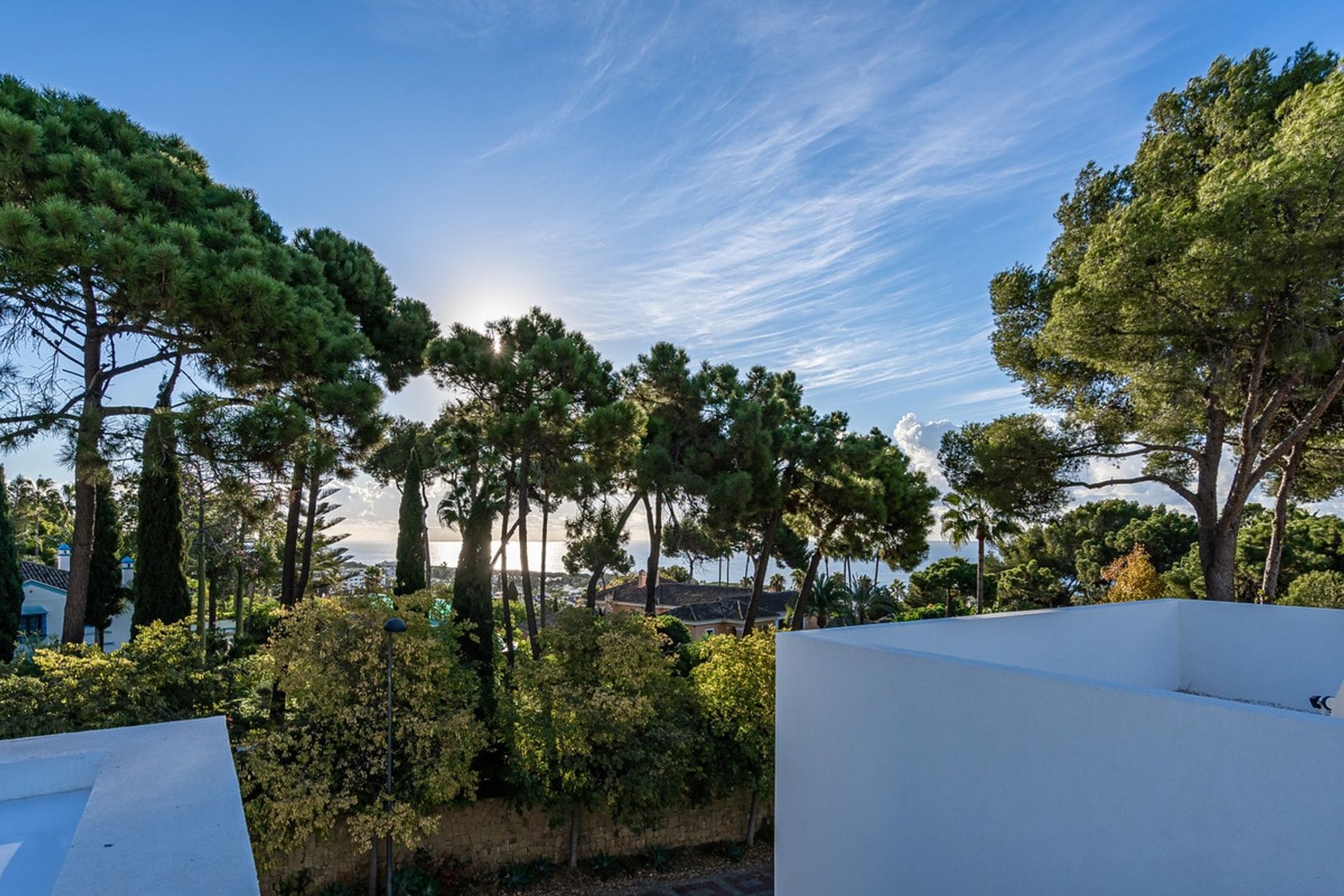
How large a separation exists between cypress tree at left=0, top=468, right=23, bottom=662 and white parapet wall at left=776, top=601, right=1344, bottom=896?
16740 mm

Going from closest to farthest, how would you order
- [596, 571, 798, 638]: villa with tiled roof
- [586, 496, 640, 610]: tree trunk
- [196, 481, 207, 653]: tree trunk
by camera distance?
[196, 481, 207, 653]: tree trunk → [586, 496, 640, 610]: tree trunk → [596, 571, 798, 638]: villa with tiled roof

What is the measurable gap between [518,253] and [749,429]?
672 cm

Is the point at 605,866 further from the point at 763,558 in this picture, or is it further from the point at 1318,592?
the point at 1318,592

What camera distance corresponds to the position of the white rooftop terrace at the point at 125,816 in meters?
1.68

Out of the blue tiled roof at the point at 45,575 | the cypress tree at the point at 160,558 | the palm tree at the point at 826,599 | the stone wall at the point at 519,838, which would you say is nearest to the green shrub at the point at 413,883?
the stone wall at the point at 519,838

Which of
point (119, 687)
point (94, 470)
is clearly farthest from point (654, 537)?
point (119, 687)

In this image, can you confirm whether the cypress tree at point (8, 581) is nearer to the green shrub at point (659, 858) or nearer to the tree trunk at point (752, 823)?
the green shrub at point (659, 858)

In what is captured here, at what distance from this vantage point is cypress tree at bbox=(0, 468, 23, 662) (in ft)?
47.3

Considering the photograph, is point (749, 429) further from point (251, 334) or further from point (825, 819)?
point (825, 819)

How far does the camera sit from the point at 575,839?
9266 millimetres

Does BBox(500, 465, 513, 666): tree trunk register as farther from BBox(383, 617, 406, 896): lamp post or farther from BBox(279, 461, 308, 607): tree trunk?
BBox(383, 617, 406, 896): lamp post

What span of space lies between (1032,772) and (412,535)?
15714mm

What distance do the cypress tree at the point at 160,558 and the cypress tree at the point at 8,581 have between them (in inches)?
122

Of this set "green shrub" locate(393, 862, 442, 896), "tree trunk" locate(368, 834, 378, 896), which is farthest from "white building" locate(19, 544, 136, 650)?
"green shrub" locate(393, 862, 442, 896)
